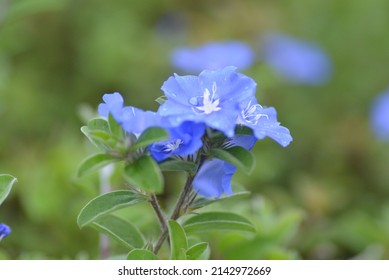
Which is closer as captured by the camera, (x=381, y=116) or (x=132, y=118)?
(x=132, y=118)

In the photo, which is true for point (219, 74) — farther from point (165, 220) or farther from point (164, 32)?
point (164, 32)

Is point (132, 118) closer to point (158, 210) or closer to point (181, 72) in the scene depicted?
point (158, 210)

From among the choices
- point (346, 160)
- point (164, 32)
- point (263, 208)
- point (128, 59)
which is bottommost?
point (263, 208)

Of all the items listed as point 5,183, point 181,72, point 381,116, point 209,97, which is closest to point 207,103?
point 209,97

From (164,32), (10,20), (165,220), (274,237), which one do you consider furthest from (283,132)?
(164,32)

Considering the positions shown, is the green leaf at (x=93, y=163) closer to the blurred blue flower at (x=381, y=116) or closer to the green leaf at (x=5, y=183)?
the green leaf at (x=5, y=183)
